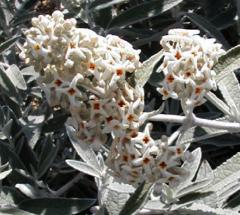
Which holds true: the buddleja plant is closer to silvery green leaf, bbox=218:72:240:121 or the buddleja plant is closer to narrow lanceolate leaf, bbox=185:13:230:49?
silvery green leaf, bbox=218:72:240:121

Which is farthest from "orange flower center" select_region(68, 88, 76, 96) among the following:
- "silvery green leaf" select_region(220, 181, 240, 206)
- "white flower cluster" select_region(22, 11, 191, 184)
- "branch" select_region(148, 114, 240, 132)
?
"silvery green leaf" select_region(220, 181, 240, 206)

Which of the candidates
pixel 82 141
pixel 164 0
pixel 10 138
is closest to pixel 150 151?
pixel 82 141

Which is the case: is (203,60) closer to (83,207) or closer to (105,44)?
(105,44)

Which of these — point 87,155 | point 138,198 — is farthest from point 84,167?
point 138,198

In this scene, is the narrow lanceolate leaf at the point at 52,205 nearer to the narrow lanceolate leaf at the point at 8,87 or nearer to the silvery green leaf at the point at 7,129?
the silvery green leaf at the point at 7,129

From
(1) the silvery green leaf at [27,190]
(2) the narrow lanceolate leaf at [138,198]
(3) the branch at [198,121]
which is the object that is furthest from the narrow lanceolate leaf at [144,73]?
(1) the silvery green leaf at [27,190]

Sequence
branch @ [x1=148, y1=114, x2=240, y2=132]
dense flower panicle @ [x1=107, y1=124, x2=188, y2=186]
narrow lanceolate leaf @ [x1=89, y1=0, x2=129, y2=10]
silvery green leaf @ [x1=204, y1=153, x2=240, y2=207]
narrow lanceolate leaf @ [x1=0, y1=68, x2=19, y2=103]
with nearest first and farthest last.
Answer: dense flower panicle @ [x1=107, y1=124, x2=188, y2=186]
branch @ [x1=148, y1=114, x2=240, y2=132]
silvery green leaf @ [x1=204, y1=153, x2=240, y2=207]
narrow lanceolate leaf @ [x1=0, y1=68, x2=19, y2=103]
narrow lanceolate leaf @ [x1=89, y1=0, x2=129, y2=10]
